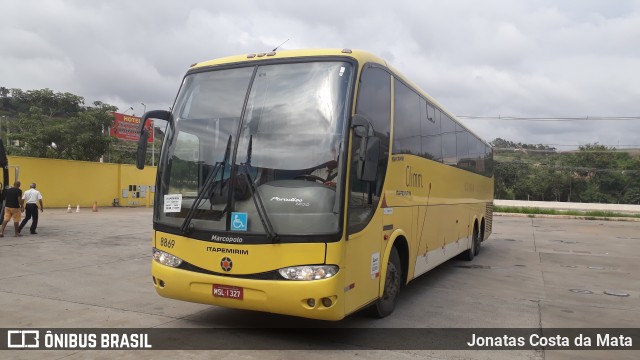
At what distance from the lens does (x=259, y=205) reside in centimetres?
510

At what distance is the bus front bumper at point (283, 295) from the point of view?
4.91m

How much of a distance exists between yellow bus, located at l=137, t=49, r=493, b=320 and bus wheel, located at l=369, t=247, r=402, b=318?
0.13ft

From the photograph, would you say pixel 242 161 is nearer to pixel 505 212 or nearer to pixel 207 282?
pixel 207 282

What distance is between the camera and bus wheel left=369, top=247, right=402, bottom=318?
6.44 m

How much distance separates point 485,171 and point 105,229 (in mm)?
13053

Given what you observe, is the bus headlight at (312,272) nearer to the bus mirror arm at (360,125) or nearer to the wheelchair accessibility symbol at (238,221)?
→ the wheelchair accessibility symbol at (238,221)

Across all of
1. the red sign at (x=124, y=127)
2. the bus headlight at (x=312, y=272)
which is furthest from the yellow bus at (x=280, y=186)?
the red sign at (x=124, y=127)

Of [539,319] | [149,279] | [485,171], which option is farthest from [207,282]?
[485,171]

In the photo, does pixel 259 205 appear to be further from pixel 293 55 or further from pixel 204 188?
pixel 293 55

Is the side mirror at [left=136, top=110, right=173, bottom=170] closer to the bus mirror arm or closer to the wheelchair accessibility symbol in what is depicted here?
the wheelchair accessibility symbol

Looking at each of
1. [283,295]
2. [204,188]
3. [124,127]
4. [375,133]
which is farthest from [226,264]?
[124,127]

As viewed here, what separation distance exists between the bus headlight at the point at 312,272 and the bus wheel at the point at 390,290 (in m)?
1.61

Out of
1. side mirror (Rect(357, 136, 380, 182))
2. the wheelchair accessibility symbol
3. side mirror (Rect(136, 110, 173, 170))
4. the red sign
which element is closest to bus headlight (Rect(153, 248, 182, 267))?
the wheelchair accessibility symbol

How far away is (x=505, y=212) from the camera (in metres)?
38.0
